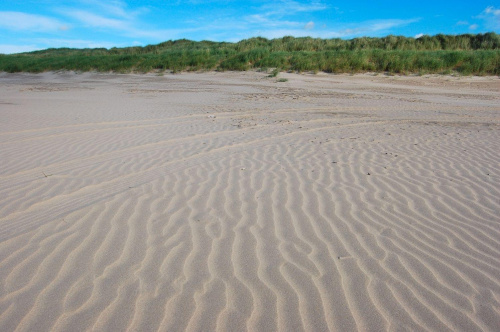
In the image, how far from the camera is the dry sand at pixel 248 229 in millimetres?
2334

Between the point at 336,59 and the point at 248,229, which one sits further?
the point at 336,59

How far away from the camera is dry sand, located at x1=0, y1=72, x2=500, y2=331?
7.66 feet

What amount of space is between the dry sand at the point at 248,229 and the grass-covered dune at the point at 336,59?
14768 mm

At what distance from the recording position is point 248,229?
3.40 metres

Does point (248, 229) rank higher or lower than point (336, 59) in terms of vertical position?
lower

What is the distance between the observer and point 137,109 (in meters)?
11.0

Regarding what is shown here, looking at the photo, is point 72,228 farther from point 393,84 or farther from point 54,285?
point 393,84

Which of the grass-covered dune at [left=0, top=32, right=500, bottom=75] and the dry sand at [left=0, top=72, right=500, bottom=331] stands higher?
the grass-covered dune at [left=0, top=32, right=500, bottom=75]

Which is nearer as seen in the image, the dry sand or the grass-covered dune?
the dry sand

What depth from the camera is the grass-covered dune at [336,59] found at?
20938 millimetres

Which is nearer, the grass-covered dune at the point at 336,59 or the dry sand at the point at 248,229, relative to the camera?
the dry sand at the point at 248,229

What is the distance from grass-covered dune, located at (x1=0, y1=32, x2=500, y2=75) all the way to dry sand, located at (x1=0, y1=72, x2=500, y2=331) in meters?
14.8

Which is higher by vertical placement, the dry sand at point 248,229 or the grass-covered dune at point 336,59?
the grass-covered dune at point 336,59

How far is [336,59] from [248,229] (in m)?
20.6
